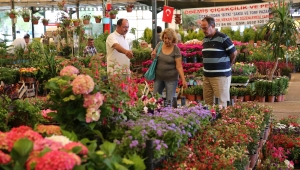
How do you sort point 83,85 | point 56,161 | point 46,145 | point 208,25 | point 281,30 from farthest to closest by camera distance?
point 281,30 → point 208,25 → point 83,85 → point 46,145 → point 56,161

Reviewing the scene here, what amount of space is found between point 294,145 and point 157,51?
1.97 meters

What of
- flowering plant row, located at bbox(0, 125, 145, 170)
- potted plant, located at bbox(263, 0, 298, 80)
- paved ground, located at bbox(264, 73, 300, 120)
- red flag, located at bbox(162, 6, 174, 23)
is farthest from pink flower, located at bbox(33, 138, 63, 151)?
red flag, located at bbox(162, 6, 174, 23)

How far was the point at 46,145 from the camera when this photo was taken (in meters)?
1.89

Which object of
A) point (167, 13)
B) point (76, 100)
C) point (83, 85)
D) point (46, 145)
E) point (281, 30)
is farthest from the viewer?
point (167, 13)

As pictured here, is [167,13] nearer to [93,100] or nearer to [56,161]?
[93,100]

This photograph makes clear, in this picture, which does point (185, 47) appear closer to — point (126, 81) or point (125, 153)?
point (126, 81)

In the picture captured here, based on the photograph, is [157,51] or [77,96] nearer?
[77,96]

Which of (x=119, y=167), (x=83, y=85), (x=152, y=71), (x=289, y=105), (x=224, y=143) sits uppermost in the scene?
(x=83, y=85)

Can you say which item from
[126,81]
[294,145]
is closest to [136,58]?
[294,145]

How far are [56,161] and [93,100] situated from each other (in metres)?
0.69

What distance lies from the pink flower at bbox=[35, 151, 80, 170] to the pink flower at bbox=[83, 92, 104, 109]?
2.07 feet

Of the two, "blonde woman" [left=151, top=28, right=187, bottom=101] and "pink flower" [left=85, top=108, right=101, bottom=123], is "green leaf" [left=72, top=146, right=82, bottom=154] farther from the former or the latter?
"blonde woman" [left=151, top=28, right=187, bottom=101]

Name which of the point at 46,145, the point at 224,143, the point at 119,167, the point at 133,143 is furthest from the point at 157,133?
the point at 224,143

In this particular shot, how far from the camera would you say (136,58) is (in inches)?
430
